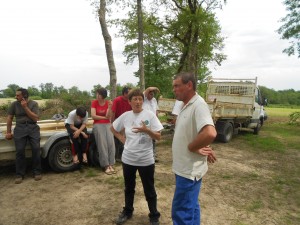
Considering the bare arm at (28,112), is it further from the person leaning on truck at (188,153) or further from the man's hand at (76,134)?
the person leaning on truck at (188,153)

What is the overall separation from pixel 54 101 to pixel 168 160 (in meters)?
15.8

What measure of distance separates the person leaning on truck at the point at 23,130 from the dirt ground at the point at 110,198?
27 cm

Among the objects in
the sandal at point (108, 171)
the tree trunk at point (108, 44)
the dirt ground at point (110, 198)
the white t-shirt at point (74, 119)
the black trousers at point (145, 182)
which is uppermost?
the tree trunk at point (108, 44)

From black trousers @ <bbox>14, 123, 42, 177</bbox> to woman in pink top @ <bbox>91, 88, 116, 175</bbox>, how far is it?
1.16 metres

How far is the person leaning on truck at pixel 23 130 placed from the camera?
17.3 feet

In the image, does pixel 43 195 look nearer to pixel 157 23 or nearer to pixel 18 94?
pixel 18 94

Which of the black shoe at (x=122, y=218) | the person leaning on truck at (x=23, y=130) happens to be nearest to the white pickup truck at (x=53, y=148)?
the person leaning on truck at (x=23, y=130)

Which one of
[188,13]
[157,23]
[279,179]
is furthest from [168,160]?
[157,23]

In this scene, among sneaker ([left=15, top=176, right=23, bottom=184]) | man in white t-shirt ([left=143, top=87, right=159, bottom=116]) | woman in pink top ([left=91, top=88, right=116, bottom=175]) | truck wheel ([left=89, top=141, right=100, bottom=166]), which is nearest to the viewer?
sneaker ([left=15, top=176, right=23, bottom=184])

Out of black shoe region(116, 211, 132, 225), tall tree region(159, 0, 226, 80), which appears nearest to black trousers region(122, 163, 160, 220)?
black shoe region(116, 211, 132, 225)

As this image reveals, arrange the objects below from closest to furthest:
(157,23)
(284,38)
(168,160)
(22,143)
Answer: (22,143) < (168,160) < (284,38) < (157,23)

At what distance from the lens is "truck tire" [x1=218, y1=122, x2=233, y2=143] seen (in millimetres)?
10188

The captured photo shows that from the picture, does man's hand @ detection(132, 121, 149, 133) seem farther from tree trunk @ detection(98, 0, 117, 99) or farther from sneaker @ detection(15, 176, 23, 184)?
tree trunk @ detection(98, 0, 117, 99)

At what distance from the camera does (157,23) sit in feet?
64.0
